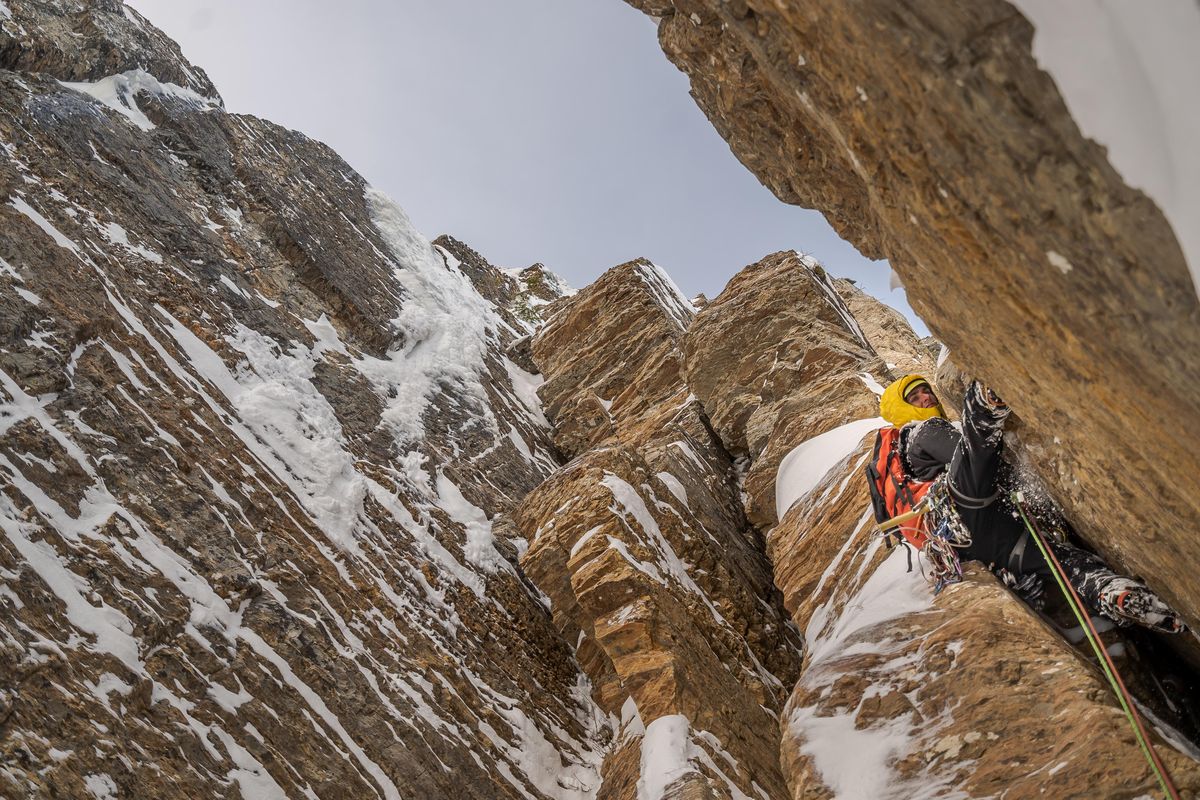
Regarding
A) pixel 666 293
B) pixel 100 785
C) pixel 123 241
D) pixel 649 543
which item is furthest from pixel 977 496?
pixel 666 293

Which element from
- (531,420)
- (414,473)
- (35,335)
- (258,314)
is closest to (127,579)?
(35,335)

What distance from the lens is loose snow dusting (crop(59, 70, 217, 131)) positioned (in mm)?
18956

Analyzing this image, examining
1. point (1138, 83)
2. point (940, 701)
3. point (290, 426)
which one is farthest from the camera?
point (290, 426)

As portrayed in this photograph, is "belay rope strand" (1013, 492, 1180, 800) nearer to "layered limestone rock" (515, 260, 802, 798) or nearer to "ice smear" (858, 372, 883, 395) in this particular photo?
"layered limestone rock" (515, 260, 802, 798)

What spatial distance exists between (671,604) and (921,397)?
5.64m

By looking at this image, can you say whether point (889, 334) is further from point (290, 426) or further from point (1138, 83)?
point (1138, 83)

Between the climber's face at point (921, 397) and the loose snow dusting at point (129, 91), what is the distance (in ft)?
65.9

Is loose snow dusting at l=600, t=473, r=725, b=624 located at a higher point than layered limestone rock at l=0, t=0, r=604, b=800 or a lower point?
higher

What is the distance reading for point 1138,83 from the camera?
2.76 meters

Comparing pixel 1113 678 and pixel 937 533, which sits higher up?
pixel 937 533

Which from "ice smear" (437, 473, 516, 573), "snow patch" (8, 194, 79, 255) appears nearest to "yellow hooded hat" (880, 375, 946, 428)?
"ice smear" (437, 473, 516, 573)

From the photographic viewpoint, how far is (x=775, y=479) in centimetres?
1528

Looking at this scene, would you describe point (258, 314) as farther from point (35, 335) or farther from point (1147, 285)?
point (1147, 285)

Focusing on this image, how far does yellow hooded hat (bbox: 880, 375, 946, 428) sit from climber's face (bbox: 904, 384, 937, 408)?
0.04 metres
